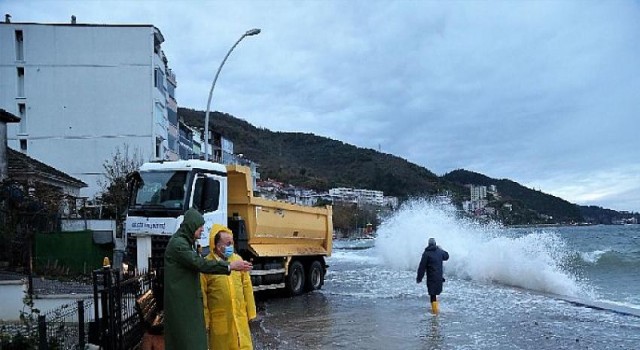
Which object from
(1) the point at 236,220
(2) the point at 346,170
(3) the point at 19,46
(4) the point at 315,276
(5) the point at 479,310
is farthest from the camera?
(2) the point at 346,170

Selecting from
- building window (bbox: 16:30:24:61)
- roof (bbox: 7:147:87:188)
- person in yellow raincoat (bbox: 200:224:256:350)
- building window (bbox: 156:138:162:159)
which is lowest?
person in yellow raincoat (bbox: 200:224:256:350)

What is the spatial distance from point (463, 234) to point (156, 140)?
22145 mm

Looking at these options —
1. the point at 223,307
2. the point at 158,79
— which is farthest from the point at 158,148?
the point at 223,307

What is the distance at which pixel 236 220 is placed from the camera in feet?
50.0

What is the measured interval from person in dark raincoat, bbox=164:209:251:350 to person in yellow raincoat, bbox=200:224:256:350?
0.49 m

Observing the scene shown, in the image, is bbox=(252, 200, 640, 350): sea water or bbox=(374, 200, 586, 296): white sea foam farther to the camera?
bbox=(374, 200, 586, 296): white sea foam

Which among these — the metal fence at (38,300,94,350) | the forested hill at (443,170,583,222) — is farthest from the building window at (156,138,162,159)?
the forested hill at (443,170,583,222)

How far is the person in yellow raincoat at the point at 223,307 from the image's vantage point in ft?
19.7

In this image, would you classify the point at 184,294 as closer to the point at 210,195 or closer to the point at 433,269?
the point at 210,195

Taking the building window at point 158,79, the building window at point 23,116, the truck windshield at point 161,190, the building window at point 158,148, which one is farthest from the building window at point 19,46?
the truck windshield at point 161,190

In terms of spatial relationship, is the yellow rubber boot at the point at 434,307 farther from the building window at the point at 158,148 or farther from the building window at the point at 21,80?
the building window at the point at 21,80

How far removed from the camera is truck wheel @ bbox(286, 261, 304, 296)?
1788 centimetres

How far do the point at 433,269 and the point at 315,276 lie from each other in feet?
18.2

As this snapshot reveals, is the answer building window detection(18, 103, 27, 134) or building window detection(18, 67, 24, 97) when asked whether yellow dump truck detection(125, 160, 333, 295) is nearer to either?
building window detection(18, 103, 27, 134)
